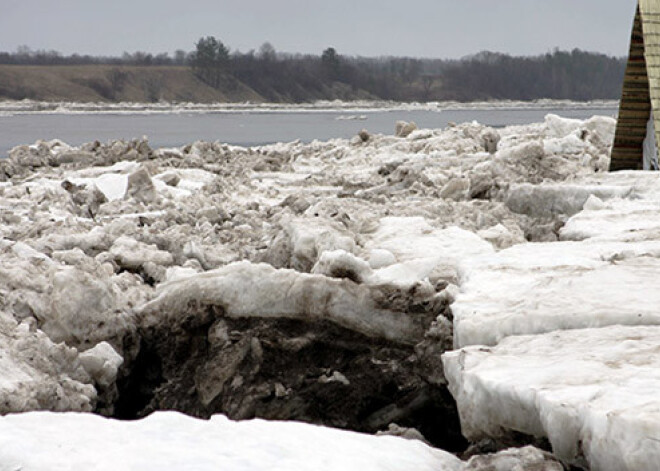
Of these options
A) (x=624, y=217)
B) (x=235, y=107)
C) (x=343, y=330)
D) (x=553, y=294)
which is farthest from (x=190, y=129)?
(x=235, y=107)

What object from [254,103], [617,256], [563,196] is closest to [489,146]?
[563,196]

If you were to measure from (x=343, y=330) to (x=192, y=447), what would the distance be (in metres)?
1.87

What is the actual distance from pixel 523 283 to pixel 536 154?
19.9ft

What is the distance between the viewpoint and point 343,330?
4.18 meters

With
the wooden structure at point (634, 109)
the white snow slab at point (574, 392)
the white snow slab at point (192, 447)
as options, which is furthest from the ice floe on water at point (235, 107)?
the white snow slab at point (192, 447)

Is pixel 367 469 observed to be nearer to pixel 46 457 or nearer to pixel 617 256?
pixel 46 457

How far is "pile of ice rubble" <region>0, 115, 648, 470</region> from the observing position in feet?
8.05

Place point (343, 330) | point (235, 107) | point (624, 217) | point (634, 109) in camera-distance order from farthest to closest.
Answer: point (235, 107), point (634, 109), point (624, 217), point (343, 330)

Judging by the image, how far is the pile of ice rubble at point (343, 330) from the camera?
2453 millimetres

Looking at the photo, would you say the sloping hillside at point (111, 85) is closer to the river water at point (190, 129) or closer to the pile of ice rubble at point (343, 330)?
the river water at point (190, 129)

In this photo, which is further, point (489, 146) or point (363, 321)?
point (489, 146)

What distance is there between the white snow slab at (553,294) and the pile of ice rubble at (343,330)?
12 millimetres

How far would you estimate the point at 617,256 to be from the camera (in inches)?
171

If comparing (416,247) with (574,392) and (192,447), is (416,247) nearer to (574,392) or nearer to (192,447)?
(574,392)
